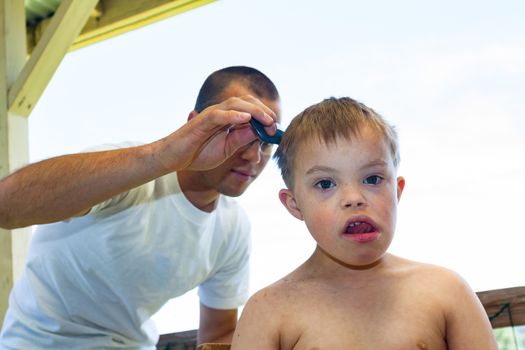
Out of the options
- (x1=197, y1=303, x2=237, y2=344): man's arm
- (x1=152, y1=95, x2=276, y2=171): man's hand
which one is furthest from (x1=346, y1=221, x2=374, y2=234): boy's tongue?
(x1=197, y1=303, x2=237, y2=344): man's arm

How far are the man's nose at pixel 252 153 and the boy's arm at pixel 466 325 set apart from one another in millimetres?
733

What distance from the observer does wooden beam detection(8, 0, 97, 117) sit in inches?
115

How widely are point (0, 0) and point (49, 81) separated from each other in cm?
43

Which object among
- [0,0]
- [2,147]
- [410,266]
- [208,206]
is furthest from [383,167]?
[0,0]

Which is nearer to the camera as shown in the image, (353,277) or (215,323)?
(353,277)

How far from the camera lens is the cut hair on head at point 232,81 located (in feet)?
6.12

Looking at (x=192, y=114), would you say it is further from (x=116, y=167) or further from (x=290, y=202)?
(x=290, y=202)

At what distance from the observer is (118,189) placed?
1.34m

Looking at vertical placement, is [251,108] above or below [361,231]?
above

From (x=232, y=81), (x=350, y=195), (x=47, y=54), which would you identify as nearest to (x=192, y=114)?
(x=232, y=81)

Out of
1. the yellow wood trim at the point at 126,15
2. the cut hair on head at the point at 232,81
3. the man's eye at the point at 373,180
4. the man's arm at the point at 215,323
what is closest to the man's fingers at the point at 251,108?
the man's eye at the point at 373,180

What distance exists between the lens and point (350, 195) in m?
1.11

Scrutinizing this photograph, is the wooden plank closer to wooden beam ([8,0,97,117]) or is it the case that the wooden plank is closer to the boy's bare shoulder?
the boy's bare shoulder

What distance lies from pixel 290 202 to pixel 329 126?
0.55ft
